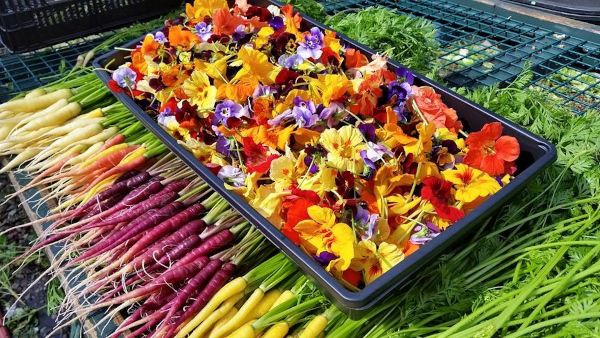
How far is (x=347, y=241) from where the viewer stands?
1.02m

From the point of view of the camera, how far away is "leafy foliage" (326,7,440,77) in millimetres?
1950

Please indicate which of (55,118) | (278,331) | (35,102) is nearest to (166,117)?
(278,331)

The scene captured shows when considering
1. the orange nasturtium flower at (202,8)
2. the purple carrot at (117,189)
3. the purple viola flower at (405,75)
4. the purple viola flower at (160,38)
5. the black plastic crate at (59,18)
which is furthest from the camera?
the black plastic crate at (59,18)

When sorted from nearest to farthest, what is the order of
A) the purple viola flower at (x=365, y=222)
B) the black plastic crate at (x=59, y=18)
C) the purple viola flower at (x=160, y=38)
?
the purple viola flower at (x=365, y=222)
the purple viola flower at (x=160, y=38)
the black plastic crate at (x=59, y=18)

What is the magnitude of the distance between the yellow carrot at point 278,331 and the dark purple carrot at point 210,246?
0.94ft

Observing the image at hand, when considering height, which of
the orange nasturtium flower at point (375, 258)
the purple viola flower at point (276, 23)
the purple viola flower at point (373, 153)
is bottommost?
the orange nasturtium flower at point (375, 258)

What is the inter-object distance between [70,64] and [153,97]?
3.31 ft

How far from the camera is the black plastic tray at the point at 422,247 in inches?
37.0

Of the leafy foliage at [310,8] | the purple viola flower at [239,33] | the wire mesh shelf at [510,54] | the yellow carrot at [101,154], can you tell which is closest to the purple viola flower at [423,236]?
the purple viola flower at [239,33]

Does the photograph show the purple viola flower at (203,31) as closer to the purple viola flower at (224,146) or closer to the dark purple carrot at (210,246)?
the purple viola flower at (224,146)

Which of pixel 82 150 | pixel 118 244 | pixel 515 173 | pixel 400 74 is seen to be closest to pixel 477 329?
pixel 515 173

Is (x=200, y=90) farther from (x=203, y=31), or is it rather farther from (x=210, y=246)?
(x=210, y=246)

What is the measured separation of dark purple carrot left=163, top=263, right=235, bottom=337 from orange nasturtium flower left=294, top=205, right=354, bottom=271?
335mm

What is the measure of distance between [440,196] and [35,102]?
1.68m
